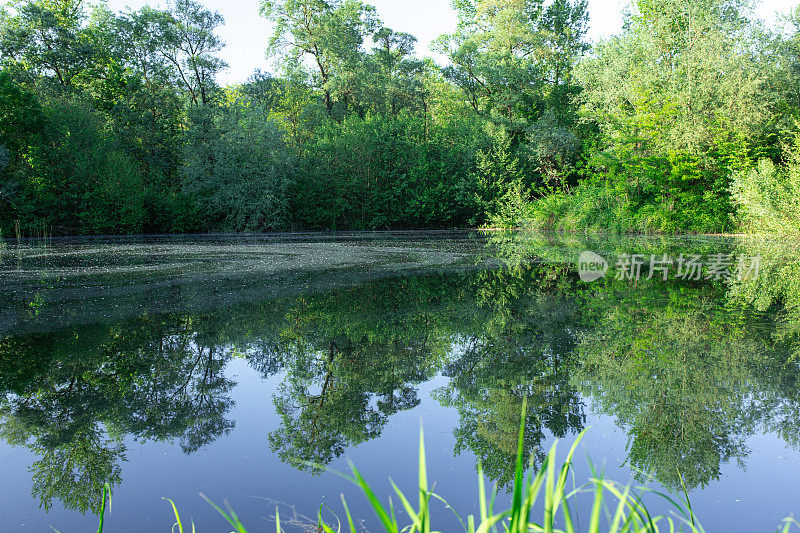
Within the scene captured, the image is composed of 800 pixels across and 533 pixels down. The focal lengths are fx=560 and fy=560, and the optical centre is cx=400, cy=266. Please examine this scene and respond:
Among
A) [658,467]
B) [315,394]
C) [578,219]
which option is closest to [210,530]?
[315,394]

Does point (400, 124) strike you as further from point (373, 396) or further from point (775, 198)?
point (373, 396)

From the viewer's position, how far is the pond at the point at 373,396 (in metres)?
2.54

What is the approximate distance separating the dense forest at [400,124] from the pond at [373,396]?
11002 millimetres

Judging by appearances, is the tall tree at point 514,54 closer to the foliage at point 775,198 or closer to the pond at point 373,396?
the foliage at point 775,198

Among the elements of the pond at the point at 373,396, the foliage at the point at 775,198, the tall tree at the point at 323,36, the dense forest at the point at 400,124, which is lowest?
the pond at the point at 373,396

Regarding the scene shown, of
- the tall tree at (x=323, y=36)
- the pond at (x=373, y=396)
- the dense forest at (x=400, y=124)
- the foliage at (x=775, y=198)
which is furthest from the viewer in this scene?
the tall tree at (x=323, y=36)

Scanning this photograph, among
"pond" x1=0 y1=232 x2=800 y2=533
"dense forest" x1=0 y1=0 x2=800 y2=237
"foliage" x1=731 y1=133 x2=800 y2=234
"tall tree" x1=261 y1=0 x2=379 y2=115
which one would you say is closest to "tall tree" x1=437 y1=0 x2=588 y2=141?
"dense forest" x1=0 y1=0 x2=800 y2=237

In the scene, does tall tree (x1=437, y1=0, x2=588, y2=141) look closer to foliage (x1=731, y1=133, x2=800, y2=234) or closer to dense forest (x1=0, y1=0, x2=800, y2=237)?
dense forest (x1=0, y1=0, x2=800, y2=237)

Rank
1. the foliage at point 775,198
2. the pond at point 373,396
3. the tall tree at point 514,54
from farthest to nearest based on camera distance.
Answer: the tall tree at point 514,54, the foliage at point 775,198, the pond at point 373,396

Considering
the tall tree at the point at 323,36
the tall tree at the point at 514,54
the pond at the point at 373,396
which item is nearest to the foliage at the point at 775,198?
the pond at the point at 373,396

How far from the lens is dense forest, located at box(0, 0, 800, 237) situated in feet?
67.9

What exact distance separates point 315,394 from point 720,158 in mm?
20995

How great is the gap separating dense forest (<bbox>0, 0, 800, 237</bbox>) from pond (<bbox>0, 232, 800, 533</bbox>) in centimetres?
1100

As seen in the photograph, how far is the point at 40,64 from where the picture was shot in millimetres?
28859
